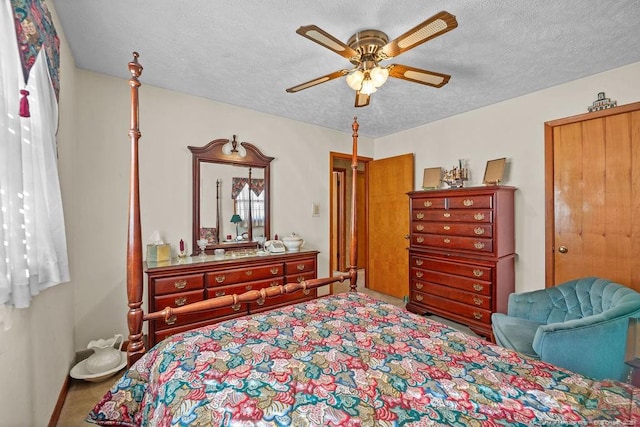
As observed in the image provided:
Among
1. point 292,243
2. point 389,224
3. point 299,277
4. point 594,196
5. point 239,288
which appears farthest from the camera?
point 389,224

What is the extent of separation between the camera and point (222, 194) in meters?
3.22

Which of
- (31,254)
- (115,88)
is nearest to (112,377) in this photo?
(31,254)

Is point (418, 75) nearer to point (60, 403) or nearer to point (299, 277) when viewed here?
point (299, 277)

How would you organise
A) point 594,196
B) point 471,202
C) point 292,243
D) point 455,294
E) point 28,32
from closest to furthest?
point 28,32
point 594,196
point 471,202
point 455,294
point 292,243

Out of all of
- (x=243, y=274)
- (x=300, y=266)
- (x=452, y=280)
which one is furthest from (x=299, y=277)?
(x=452, y=280)

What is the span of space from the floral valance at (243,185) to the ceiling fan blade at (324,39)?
1.97 m

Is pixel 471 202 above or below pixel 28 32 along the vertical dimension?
below

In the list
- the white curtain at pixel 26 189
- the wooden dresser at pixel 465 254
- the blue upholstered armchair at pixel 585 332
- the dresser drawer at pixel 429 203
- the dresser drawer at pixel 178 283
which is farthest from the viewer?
the dresser drawer at pixel 429 203

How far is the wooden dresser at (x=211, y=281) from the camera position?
7.82ft

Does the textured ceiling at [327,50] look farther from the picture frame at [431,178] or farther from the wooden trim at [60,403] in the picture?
the wooden trim at [60,403]

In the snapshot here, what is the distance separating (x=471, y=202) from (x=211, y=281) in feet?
9.13

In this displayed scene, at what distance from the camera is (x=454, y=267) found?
3.13 m

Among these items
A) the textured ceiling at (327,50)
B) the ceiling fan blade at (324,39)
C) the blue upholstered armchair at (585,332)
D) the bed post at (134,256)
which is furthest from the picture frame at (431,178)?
the bed post at (134,256)

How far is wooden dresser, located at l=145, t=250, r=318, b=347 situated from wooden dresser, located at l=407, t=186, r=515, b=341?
1.48 m
